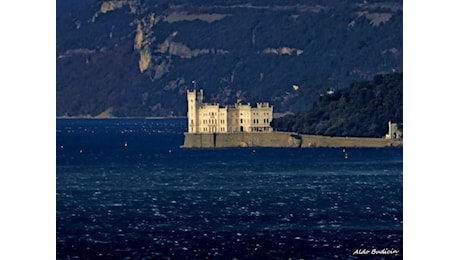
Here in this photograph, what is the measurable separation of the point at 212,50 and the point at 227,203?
90963 millimetres

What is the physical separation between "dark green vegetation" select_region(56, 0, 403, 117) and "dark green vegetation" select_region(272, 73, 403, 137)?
815 inches

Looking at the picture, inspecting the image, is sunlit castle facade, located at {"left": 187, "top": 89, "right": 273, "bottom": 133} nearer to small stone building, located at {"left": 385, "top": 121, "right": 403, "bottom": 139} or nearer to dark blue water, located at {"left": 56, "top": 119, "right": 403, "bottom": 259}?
dark blue water, located at {"left": 56, "top": 119, "right": 403, "bottom": 259}

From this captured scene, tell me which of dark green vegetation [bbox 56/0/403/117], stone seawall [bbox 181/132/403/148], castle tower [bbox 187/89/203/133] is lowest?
stone seawall [bbox 181/132/403/148]

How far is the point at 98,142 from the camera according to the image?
10156 cm

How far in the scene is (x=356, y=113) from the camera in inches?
3366

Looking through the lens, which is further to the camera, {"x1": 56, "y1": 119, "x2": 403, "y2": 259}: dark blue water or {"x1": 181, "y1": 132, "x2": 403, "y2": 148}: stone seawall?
{"x1": 181, "y1": 132, "x2": 403, "y2": 148}: stone seawall

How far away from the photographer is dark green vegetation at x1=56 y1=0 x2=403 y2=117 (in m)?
124

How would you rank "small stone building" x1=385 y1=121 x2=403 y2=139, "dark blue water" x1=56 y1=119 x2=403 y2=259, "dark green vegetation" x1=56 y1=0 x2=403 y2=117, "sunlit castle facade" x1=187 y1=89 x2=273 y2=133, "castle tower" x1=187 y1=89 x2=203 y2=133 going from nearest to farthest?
1. "dark blue water" x1=56 y1=119 x2=403 y2=259
2. "small stone building" x1=385 y1=121 x2=403 y2=139
3. "sunlit castle facade" x1=187 y1=89 x2=273 y2=133
4. "castle tower" x1=187 y1=89 x2=203 y2=133
5. "dark green vegetation" x1=56 y1=0 x2=403 y2=117

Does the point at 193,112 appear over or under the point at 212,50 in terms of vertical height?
under

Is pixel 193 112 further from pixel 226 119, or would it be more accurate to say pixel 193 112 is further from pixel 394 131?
pixel 394 131

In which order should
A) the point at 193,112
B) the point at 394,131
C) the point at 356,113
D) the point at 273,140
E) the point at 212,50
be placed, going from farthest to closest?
1. the point at 212,50
2. the point at 193,112
3. the point at 273,140
4. the point at 356,113
5. the point at 394,131

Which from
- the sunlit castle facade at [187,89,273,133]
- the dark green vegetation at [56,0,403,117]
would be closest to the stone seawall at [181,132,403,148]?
the sunlit castle facade at [187,89,273,133]

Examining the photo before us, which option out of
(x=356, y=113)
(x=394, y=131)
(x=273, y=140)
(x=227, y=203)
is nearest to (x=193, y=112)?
(x=273, y=140)
